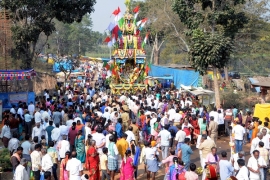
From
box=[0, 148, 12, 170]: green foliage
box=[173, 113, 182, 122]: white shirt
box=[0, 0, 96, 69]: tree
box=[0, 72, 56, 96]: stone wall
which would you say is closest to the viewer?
box=[0, 148, 12, 170]: green foliage

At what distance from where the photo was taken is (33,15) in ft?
73.3

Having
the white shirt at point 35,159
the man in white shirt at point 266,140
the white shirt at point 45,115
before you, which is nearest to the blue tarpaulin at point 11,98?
the white shirt at point 45,115

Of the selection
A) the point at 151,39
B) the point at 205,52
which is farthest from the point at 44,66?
the point at 205,52

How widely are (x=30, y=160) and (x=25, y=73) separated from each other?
29.5 feet

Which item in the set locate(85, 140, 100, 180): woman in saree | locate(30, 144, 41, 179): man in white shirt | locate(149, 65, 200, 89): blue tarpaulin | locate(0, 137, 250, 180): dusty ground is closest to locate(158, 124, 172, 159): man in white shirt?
locate(0, 137, 250, 180): dusty ground

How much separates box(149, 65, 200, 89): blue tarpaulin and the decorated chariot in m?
2.59

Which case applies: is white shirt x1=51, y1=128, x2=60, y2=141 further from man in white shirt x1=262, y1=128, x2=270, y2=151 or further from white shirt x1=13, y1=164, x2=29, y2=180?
man in white shirt x1=262, y1=128, x2=270, y2=151

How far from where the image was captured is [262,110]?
15.5 metres

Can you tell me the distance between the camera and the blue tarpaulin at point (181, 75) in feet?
88.4

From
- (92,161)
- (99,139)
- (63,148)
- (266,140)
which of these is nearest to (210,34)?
(266,140)

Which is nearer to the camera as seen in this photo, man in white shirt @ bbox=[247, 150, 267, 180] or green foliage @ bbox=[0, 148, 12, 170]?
man in white shirt @ bbox=[247, 150, 267, 180]

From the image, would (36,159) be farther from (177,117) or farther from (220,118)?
(220,118)

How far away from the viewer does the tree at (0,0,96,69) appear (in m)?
21.5

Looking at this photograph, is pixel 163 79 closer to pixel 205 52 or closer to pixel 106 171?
pixel 205 52
